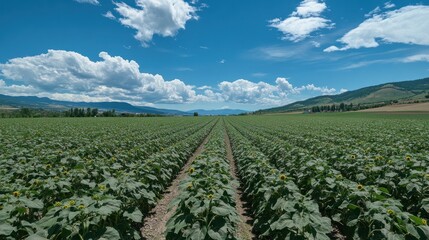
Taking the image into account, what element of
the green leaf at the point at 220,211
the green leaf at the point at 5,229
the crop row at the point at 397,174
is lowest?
the crop row at the point at 397,174

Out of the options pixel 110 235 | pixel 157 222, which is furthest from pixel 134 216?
pixel 157 222

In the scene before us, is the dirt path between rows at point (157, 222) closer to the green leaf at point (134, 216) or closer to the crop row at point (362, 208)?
the green leaf at point (134, 216)

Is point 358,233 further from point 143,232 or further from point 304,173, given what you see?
point 143,232

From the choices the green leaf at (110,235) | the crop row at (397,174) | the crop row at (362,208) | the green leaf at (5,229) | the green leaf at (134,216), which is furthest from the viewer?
the crop row at (397,174)

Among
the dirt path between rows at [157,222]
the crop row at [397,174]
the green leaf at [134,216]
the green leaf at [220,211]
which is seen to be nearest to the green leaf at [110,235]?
the green leaf at [134,216]

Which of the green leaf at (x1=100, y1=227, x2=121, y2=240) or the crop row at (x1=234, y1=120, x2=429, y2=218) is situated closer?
the green leaf at (x1=100, y1=227, x2=121, y2=240)

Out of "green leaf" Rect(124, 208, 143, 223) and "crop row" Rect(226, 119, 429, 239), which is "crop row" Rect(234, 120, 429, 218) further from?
"green leaf" Rect(124, 208, 143, 223)

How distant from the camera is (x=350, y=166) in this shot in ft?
28.0

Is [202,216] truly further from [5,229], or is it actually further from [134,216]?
[5,229]

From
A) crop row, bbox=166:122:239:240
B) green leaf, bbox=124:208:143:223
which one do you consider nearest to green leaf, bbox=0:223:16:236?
green leaf, bbox=124:208:143:223

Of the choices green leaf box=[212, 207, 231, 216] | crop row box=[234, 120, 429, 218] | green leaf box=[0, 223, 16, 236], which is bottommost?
crop row box=[234, 120, 429, 218]

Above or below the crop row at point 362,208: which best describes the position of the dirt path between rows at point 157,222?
below

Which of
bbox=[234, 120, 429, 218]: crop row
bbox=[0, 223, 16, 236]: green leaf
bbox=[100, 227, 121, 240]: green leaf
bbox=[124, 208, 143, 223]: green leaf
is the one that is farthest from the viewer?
bbox=[234, 120, 429, 218]: crop row

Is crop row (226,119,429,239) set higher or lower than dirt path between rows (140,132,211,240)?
higher
